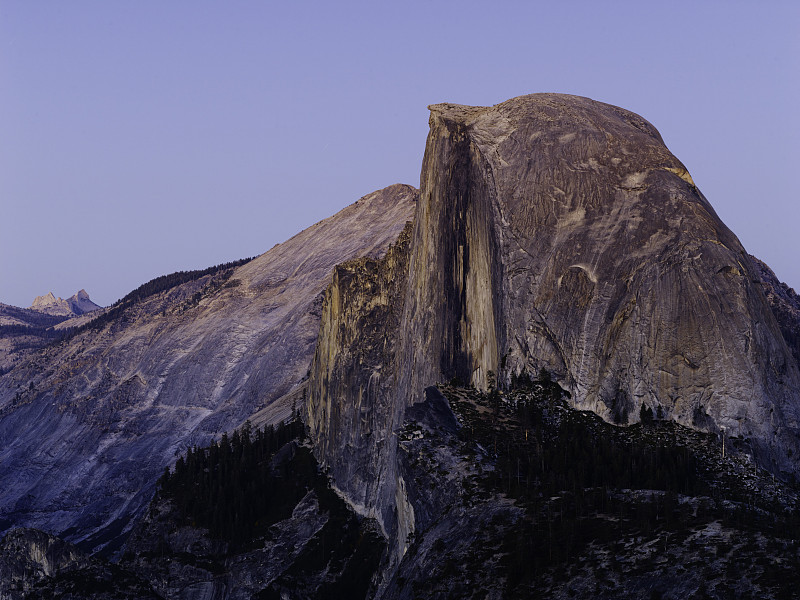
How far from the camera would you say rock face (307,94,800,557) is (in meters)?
138

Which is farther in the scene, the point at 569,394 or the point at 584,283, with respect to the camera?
the point at 584,283

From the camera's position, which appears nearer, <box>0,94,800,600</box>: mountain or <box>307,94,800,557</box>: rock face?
<box>0,94,800,600</box>: mountain

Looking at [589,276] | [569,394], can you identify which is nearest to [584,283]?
[589,276]

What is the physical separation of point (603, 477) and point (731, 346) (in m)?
25.7

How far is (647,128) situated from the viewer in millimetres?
176500

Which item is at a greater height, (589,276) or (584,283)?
(589,276)

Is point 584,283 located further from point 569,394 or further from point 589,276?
point 569,394

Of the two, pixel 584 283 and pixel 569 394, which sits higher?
pixel 584 283

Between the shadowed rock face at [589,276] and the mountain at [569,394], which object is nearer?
the mountain at [569,394]

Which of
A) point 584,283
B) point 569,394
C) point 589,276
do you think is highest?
point 589,276

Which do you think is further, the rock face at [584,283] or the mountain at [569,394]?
the rock face at [584,283]

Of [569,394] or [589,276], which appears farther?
[589,276]

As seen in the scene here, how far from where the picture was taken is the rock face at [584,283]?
A: 452 ft

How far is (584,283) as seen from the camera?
152 m
